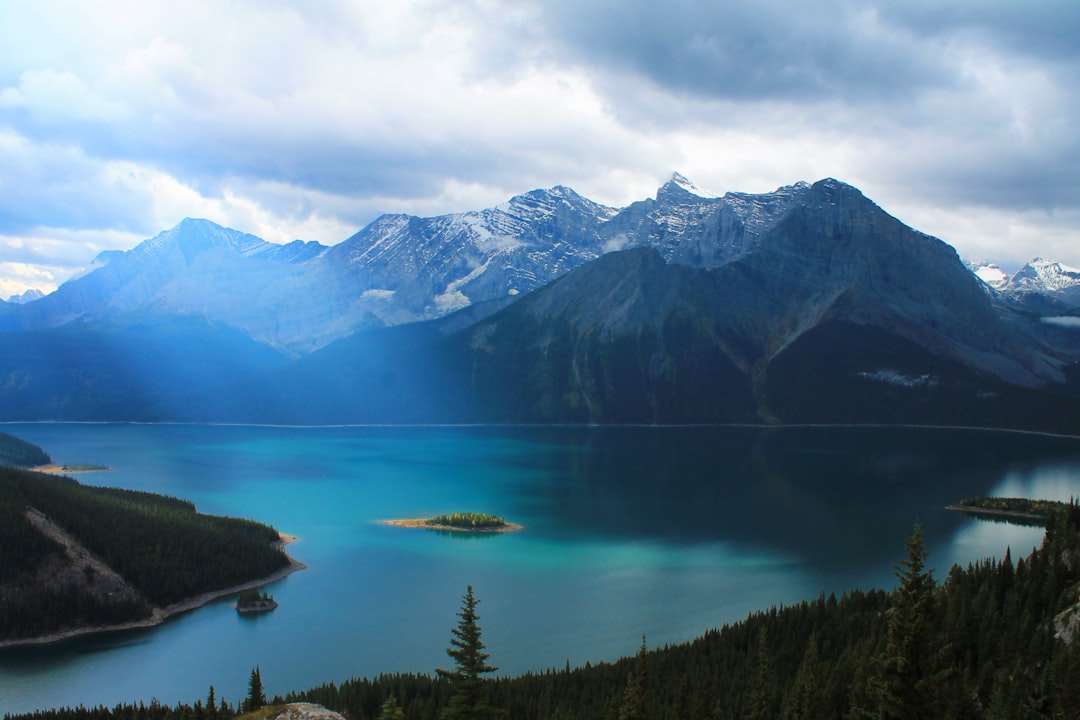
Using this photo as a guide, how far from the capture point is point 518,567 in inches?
4668

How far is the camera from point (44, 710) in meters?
74.2

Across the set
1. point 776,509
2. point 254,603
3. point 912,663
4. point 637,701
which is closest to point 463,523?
point 254,603

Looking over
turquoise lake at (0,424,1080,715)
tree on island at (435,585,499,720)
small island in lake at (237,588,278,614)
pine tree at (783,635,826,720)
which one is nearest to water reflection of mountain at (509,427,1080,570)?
turquoise lake at (0,424,1080,715)

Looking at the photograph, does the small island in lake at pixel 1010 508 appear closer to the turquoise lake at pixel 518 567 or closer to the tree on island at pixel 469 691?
the turquoise lake at pixel 518 567

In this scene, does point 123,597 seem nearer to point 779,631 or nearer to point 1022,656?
point 779,631

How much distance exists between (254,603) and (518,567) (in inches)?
1316

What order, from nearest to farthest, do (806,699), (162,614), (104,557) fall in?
(806,699) → (162,614) → (104,557)

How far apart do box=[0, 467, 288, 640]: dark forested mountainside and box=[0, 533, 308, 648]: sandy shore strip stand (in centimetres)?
72

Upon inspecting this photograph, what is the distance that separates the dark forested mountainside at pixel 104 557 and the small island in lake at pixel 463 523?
25003 mm

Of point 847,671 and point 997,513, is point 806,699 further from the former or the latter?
point 997,513

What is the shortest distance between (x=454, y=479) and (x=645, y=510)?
172ft

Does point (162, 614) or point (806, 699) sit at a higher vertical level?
point (806, 699)

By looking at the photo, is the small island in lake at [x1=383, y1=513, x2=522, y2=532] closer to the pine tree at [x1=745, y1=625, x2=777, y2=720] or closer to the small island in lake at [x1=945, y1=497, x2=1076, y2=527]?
the pine tree at [x1=745, y1=625, x2=777, y2=720]

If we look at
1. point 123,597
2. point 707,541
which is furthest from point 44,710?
point 707,541
